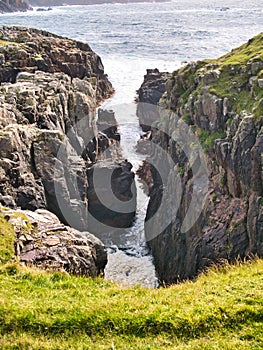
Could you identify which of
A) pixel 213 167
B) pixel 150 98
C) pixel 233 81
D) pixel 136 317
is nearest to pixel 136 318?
pixel 136 317

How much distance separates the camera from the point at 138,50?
122 m

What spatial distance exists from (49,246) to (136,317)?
9100mm

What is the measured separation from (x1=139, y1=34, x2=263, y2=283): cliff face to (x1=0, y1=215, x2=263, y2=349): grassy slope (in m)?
13.0

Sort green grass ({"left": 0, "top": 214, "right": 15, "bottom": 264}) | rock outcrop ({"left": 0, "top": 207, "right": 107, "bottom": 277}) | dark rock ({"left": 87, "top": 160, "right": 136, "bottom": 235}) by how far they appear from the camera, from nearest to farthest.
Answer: green grass ({"left": 0, "top": 214, "right": 15, "bottom": 264}), rock outcrop ({"left": 0, "top": 207, "right": 107, "bottom": 277}), dark rock ({"left": 87, "top": 160, "right": 136, "bottom": 235})

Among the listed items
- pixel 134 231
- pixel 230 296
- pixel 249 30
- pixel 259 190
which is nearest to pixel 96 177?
pixel 134 231

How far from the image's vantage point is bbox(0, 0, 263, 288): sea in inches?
1501

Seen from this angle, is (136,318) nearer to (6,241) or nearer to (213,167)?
(6,241)

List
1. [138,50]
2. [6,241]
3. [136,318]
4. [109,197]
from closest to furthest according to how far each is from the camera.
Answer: [136,318] → [6,241] → [109,197] → [138,50]

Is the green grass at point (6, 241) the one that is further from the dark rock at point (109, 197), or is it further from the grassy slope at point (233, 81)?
the dark rock at point (109, 197)

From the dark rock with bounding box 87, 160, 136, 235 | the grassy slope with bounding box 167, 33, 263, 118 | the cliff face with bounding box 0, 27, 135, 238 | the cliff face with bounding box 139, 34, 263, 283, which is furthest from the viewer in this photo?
the dark rock with bounding box 87, 160, 136, 235

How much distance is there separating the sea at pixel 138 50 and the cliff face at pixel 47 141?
14.4 ft

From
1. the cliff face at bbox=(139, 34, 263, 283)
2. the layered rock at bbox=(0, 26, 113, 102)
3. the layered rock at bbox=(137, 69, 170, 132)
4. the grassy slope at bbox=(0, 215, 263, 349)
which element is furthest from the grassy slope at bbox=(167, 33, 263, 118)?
the layered rock at bbox=(0, 26, 113, 102)

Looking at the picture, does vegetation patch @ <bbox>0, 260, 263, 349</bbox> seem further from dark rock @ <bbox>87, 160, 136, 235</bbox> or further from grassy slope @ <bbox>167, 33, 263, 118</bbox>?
dark rock @ <bbox>87, 160, 136, 235</bbox>

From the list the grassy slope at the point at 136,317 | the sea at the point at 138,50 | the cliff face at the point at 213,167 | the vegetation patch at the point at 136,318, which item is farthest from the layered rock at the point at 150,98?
the vegetation patch at the point at 136,318
